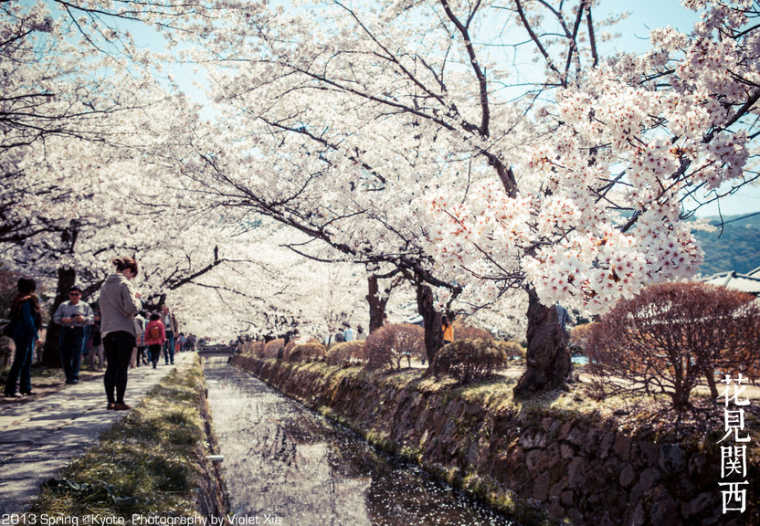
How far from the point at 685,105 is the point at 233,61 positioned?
5.90 meters

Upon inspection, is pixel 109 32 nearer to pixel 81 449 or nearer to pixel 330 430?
pixel 81 449

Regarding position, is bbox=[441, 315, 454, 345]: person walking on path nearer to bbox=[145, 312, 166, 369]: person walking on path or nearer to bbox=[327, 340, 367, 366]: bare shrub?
bbox=[327, 340, 367, 366]: bare shrub

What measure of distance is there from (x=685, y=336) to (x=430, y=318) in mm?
6418

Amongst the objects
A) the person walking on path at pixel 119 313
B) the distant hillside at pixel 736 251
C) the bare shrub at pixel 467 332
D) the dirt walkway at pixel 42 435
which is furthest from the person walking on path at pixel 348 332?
the distant hillside at pixel 736 251

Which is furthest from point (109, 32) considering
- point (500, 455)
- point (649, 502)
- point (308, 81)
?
point (649, 502)

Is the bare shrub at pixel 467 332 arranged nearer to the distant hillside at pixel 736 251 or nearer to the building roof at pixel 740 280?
the building roof at pixel 740 280

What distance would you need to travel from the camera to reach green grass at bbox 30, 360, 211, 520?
3.03 metres

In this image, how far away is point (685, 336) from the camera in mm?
4766

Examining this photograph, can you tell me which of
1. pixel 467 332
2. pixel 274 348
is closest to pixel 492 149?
pixel 467 332

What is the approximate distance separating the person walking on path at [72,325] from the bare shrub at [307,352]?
10.5 metres

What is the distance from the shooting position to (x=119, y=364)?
5.92 metres

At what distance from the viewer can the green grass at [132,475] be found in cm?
303

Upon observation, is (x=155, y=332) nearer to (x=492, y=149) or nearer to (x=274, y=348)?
(x=492, y=149)

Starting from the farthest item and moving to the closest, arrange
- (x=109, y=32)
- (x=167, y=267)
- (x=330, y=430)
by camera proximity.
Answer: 1. (x=167, y=267)
2. (x=330, y=430)
3. (x=109, y=32)
